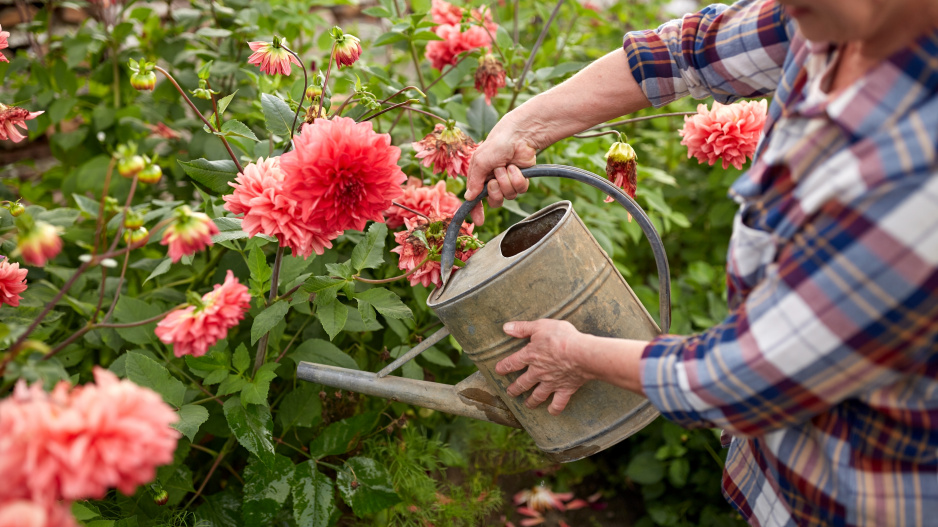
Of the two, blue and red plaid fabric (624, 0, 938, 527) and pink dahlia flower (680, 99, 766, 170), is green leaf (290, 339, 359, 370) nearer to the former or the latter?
blue and red plaid fabric (624, 0, 938, 527)

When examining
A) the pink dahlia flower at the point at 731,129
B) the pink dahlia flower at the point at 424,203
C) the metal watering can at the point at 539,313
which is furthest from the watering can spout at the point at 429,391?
the pink dahlia flower at the point at 731,129

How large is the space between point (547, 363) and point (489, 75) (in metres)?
0.74

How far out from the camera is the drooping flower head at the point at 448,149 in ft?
3.96

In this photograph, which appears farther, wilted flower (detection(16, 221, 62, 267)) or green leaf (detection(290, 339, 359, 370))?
green leaf (detection(290, 339, 359, 370))

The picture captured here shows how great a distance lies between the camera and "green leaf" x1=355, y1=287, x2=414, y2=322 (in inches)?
45.6

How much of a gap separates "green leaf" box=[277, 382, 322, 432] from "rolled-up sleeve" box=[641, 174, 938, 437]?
2.65 ft

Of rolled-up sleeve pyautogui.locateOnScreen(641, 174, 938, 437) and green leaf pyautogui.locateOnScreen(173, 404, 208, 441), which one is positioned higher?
rolled-up sleeve pyautogui.locateOnScreen(641, 174, 938, 437)

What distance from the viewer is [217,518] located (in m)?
1.32

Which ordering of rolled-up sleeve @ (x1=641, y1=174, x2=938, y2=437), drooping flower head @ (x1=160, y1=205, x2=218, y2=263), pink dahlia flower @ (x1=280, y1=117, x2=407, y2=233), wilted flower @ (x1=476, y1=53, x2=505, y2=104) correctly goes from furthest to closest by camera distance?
1. wilted flower @ (x1=476, y1=53, x2=505, y2=104)
2. pink dahlia flower @ (x1=280, y1=117, x2=407, y2=233)
3. drooping flower head @ (x1=160, y1=205, x2=218, y2=263)
4. rolled-up sleeve @ (x1=641, y1=174, x2=938, y2=437)

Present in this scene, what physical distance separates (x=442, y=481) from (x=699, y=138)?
3.53ft

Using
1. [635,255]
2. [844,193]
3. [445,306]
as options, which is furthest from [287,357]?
[635,255]

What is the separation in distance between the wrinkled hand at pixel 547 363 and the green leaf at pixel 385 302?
215mm

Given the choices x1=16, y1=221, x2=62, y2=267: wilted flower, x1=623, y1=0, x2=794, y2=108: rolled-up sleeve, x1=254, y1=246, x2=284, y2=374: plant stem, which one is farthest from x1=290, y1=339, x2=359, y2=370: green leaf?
x1=623, y1=0, x2=794, y2=108: rolled-up sleeve

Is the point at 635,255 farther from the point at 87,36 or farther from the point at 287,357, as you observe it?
the point at 87,36
